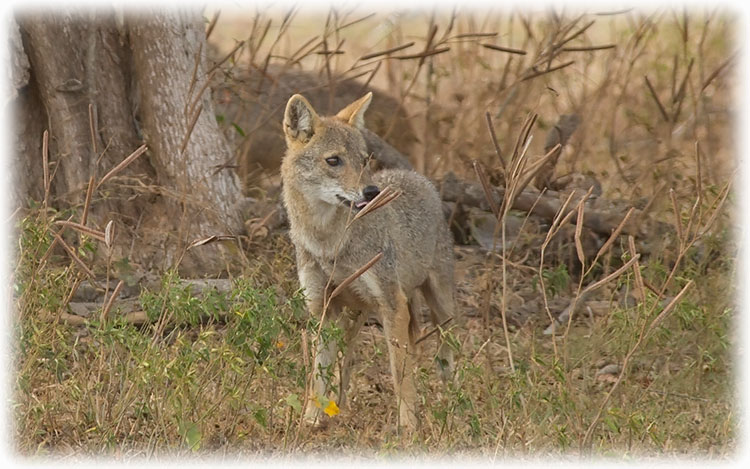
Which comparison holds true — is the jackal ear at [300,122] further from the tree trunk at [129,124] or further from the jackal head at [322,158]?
the tree trunk at [129,124]

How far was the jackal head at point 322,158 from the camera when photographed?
21.2 feet

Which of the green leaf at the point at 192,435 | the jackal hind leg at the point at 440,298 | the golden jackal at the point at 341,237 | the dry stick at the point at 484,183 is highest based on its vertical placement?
the dry stick at the point at 484,183

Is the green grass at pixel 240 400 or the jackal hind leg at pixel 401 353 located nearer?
the green grass at pixel 240 400

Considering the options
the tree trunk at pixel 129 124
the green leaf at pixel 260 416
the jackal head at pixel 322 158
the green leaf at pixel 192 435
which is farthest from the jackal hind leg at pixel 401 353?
the tree trunk at pixel 129 124

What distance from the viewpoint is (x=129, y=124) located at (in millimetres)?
8195

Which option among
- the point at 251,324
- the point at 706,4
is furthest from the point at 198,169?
the point at 706,4

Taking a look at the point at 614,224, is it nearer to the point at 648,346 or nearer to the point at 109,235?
the point at 648,346

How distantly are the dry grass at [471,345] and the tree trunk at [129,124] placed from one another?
0.50 meters

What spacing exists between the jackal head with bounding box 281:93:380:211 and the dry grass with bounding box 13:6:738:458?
745 millimetres

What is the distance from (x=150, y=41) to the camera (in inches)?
316

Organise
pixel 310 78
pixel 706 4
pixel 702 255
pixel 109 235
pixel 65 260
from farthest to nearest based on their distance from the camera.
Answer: pixel 310 78, pixel 706 4, pixel 702 255, pixel 65 260, pixel 109 235

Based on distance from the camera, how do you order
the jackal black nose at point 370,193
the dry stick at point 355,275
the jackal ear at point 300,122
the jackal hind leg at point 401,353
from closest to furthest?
the dry stick at point 355,275 → the jackal hind leg at point 401,353 → the jackal black nose at point 370,193 → the jackal ear at point 300,122

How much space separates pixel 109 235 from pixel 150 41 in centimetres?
375

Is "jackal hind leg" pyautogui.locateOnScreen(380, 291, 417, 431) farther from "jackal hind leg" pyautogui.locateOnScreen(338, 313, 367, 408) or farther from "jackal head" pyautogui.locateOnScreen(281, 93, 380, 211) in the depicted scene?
"jackal head" pyautogui.locateOnScreen(281, 93, 380, 211)
